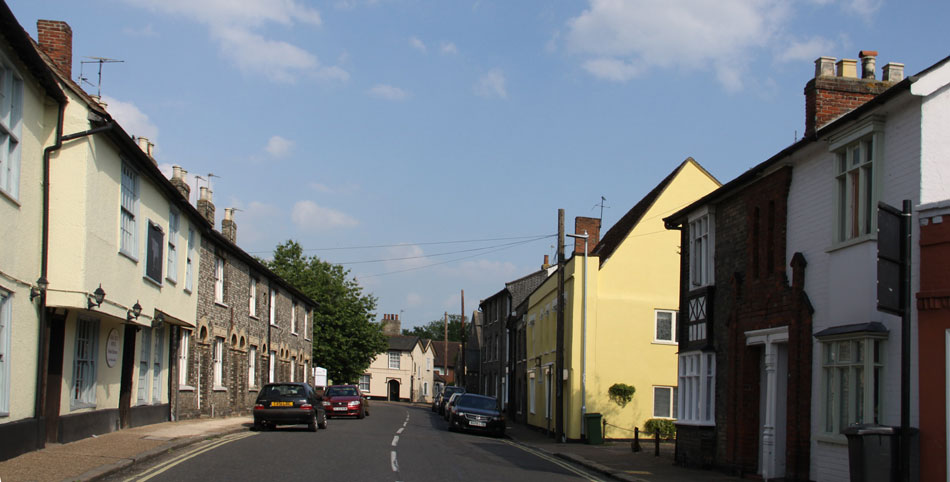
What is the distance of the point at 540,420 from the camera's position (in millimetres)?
38031

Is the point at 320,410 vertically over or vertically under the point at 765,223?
under

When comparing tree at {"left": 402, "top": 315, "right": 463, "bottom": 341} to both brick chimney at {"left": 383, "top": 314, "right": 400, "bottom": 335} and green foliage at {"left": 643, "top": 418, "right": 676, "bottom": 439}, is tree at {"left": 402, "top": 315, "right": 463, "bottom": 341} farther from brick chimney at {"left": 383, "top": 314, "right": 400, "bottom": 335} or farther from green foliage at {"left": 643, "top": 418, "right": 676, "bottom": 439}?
green foliage at {"left": 643, "top": 418, "right": 676, "bottom": 439}

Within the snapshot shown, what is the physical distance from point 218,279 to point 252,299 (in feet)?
17.2

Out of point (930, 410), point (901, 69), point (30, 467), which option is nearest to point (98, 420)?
point (30, 467)

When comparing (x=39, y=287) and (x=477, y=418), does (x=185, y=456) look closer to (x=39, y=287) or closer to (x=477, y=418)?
(x=39, y=287)

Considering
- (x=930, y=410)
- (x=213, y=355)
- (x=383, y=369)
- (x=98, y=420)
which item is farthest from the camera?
(x=383, y=369)

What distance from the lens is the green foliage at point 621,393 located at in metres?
31.5

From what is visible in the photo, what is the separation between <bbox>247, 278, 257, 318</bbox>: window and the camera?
36438 millimetres

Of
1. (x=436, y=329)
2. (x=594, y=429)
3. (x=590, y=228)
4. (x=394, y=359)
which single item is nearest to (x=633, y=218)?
(x=590, y=228)

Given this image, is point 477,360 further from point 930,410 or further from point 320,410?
point 930,410

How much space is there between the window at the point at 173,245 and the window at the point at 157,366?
1509mm

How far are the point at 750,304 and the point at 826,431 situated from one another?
3705 mm

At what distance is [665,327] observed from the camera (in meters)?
33.1

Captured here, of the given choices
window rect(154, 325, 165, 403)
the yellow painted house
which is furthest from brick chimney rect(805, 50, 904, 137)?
window rect(154, 325, 165, 403)
